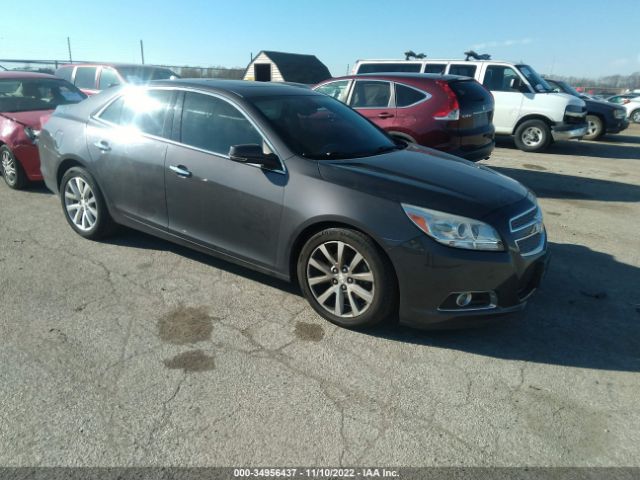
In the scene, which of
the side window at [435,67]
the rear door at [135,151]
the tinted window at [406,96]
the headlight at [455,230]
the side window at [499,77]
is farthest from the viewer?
the side window at [435,67]

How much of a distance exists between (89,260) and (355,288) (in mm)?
2620

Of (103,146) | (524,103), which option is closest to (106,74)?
(103,146)

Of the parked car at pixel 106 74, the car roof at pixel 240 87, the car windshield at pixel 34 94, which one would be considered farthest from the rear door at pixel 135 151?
the parked car at pixel 106 74

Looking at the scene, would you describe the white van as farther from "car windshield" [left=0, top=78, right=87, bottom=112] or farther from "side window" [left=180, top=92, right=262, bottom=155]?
"side window" [left=180, top=92, right=262, bottom=155]

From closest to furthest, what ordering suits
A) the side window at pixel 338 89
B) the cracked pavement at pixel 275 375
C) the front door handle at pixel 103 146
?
the cracked pavement at pixel 275 375
the front door handle at pixel 103 146
the side window at pixel 338 89

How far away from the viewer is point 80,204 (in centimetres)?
477

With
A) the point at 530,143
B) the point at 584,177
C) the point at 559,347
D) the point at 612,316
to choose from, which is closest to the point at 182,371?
the point at 559,347

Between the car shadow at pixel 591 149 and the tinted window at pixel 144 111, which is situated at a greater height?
the tinted window at pixel 144 111

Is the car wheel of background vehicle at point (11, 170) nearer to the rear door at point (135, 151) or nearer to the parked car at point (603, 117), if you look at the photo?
the rear door at point (135, 151)

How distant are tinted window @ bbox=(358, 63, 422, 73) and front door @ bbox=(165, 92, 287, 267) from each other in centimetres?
900

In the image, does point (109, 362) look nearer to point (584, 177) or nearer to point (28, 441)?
point (28, 441)

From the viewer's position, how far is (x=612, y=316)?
12.0 feet

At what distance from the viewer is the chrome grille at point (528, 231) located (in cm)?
315

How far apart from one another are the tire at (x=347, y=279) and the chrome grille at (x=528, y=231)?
874 millimetres
